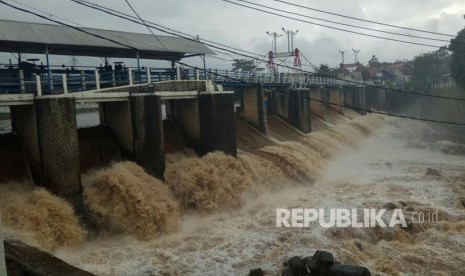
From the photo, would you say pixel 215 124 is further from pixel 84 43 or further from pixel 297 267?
pixel 297 267

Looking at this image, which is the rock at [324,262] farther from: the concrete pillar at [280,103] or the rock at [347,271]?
the concrete pillar at [280,103]

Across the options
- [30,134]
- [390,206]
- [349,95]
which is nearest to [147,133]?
[30,134]

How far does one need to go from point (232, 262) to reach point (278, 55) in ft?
101

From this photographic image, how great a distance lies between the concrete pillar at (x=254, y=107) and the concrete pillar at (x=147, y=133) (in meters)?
11.0

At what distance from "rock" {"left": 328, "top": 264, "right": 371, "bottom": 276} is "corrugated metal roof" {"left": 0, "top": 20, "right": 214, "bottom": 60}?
9291mm

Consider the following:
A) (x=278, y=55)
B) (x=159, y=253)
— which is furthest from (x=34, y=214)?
(x=278, y=55)

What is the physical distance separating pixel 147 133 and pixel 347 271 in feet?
27.9

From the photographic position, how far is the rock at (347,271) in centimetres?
909

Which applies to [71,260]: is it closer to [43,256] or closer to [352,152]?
[43,256]

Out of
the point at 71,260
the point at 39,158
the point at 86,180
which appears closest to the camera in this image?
the point at 71,260

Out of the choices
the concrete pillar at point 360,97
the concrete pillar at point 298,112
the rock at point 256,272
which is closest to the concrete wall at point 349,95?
the concrete pillar at point 360,97

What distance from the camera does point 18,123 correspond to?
42.6 feet

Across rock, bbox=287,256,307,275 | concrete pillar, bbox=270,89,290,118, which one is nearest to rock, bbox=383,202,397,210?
rock, bbox=287,256,307,275

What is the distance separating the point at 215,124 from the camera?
686 inches
